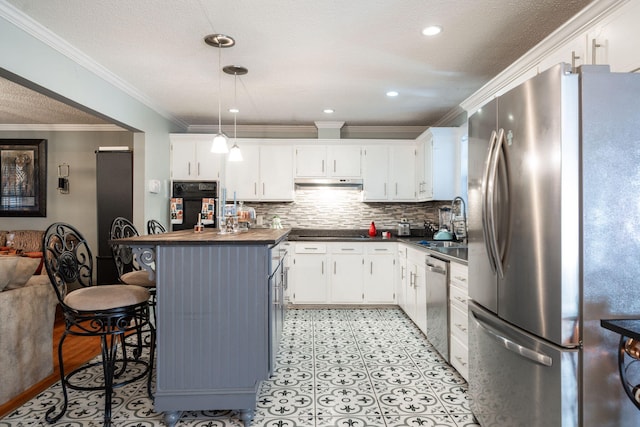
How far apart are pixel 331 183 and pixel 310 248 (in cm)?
95

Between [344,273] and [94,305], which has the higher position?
[94,305]

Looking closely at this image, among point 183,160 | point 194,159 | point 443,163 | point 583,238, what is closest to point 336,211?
point 443,163

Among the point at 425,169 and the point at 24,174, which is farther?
the point at 24,174

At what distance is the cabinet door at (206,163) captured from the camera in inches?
198

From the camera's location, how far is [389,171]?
5098 millimetres

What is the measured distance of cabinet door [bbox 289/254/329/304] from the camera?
15.6 ft

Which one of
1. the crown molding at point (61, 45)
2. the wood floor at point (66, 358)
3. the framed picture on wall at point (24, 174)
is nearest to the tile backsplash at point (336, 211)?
the crown molding at point (61, 45)

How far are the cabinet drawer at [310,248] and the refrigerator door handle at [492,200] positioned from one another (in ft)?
9.83

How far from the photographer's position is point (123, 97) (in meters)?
3.76

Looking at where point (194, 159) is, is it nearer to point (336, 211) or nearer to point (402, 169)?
point (336, 211)

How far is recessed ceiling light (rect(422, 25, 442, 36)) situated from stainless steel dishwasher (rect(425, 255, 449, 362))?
65.0 inches

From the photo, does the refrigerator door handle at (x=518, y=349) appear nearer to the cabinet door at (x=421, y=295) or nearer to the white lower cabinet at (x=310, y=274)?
the cabinet door at (x=421, y=295)

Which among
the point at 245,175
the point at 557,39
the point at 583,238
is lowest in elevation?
the point at 583,238

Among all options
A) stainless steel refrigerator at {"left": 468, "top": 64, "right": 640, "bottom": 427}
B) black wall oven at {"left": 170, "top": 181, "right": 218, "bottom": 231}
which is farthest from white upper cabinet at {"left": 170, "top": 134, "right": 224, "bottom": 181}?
stainless steel refrigerator at {"left": 468, "top": 64, "right": 640, "bottom": 427}
